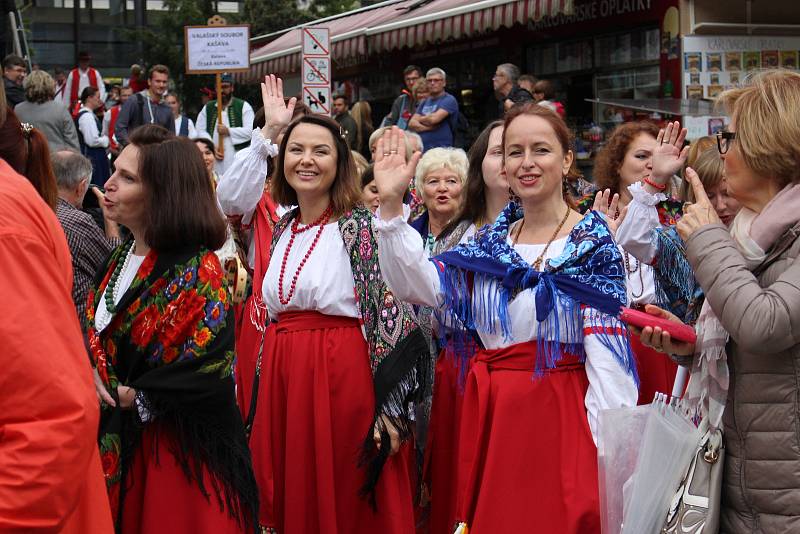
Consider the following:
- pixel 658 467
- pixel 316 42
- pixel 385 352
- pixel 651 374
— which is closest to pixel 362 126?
pixel 316 42

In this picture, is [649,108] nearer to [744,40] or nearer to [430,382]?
[744,40]

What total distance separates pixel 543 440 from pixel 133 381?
1.53 metres

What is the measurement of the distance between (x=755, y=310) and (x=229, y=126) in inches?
441

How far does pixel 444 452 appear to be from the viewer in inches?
209

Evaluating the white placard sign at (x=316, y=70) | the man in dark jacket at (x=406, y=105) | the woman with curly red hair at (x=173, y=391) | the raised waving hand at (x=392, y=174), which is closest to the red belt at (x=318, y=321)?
the woman with curly red hair at (x=173, y=391)

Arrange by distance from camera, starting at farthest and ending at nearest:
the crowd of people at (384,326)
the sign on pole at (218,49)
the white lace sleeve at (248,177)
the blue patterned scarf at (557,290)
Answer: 1. the sign on pole at (218,49)
2. the white lace sleeve at (248,177)
3. the blue patterned scarf at (557,290)
4. the crowd of people at (384,326)

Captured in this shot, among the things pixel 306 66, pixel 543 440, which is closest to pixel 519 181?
pixel 543 440

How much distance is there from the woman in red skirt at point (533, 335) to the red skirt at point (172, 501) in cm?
97

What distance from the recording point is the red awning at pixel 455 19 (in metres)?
13.9

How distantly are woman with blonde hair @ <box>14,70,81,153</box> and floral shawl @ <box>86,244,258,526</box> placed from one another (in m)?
9.23

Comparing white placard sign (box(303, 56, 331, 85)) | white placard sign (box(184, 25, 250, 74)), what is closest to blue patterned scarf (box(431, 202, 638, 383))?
white placard sign (box(303, 56, 331, 85))

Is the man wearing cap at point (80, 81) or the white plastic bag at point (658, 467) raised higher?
the man wearing cap at point (80, 81)

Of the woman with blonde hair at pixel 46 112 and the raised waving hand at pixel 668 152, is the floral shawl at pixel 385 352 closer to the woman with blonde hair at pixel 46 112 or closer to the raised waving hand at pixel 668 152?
the raised waving hand at pixel 668 152

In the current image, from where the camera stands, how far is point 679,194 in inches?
221
